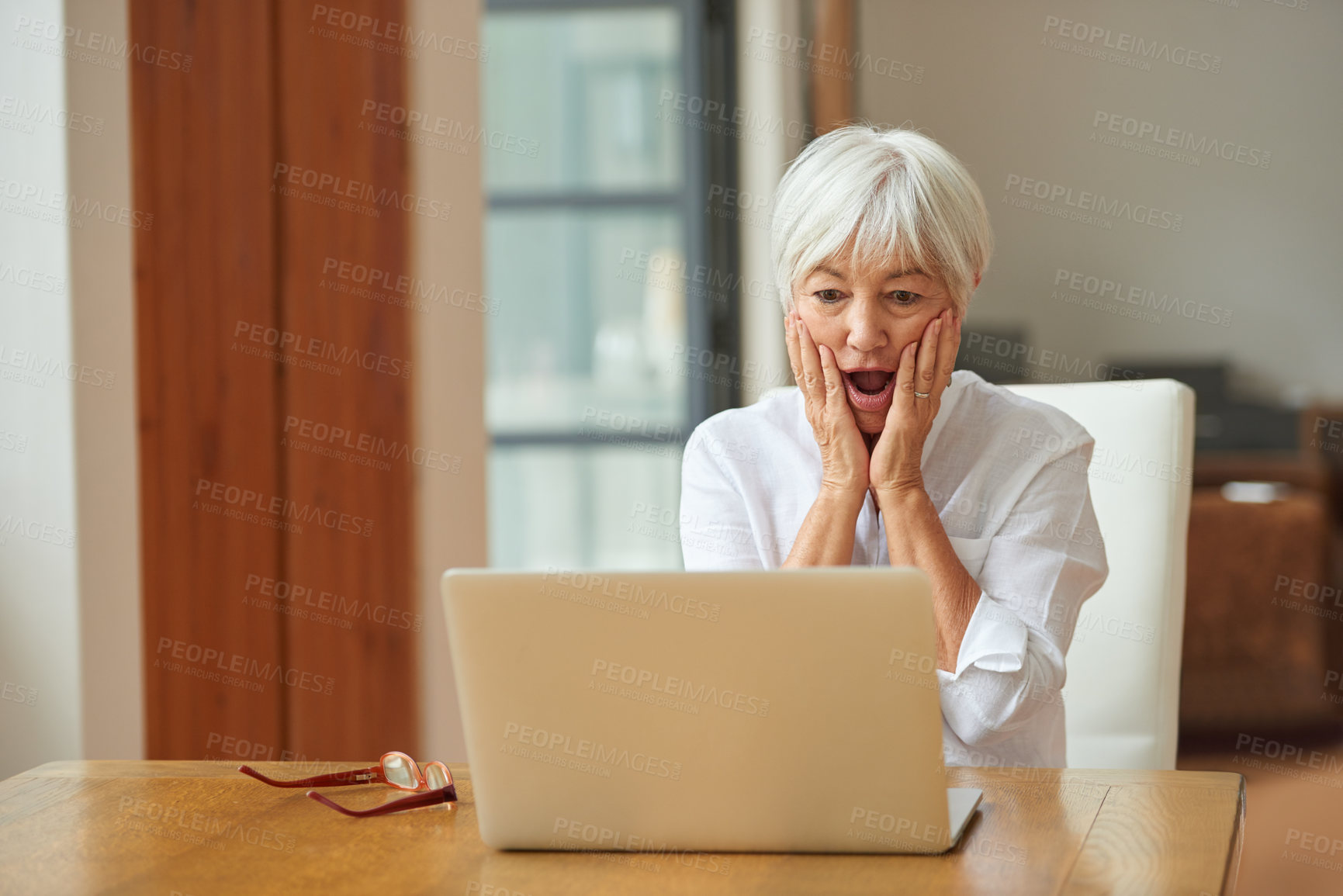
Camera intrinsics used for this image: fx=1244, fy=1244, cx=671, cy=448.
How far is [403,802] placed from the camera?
947mm

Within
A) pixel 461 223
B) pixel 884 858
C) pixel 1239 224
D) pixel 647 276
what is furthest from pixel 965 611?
pixel 1239 224

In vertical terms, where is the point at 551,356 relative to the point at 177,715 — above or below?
above

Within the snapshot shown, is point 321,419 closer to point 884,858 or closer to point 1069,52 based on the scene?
point 884,858

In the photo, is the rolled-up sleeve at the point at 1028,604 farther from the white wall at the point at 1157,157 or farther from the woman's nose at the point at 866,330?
the white wall at the point at 1157,157

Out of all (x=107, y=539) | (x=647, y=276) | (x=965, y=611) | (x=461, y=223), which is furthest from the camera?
(x=647, y=276)

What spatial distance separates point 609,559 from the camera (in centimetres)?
396

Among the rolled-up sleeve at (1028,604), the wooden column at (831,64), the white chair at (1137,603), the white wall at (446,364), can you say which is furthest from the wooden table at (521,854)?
the wooden column at (831,64)

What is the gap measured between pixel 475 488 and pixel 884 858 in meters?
1.81

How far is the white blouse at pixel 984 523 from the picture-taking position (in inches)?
47.5

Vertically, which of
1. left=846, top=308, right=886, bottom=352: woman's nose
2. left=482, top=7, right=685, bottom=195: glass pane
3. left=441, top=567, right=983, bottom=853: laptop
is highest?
left=482, top=7, right=685, bottom=195: glass pane

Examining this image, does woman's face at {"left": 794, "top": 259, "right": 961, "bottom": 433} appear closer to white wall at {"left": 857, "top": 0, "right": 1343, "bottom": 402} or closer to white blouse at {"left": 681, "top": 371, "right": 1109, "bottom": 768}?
white blouse at {"left": 681, "top": 371, "right": 1109, "bottom": 768}

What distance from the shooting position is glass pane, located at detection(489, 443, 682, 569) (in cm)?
382

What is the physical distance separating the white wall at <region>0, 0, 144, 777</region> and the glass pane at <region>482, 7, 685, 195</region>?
1988mm

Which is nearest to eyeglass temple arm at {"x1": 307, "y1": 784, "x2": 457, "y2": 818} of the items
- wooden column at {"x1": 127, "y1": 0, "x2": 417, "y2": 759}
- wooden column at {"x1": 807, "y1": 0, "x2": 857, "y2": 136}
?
wooden column at {"x1": 127, "y1": 0, "x2": 417, "y2": 759}
